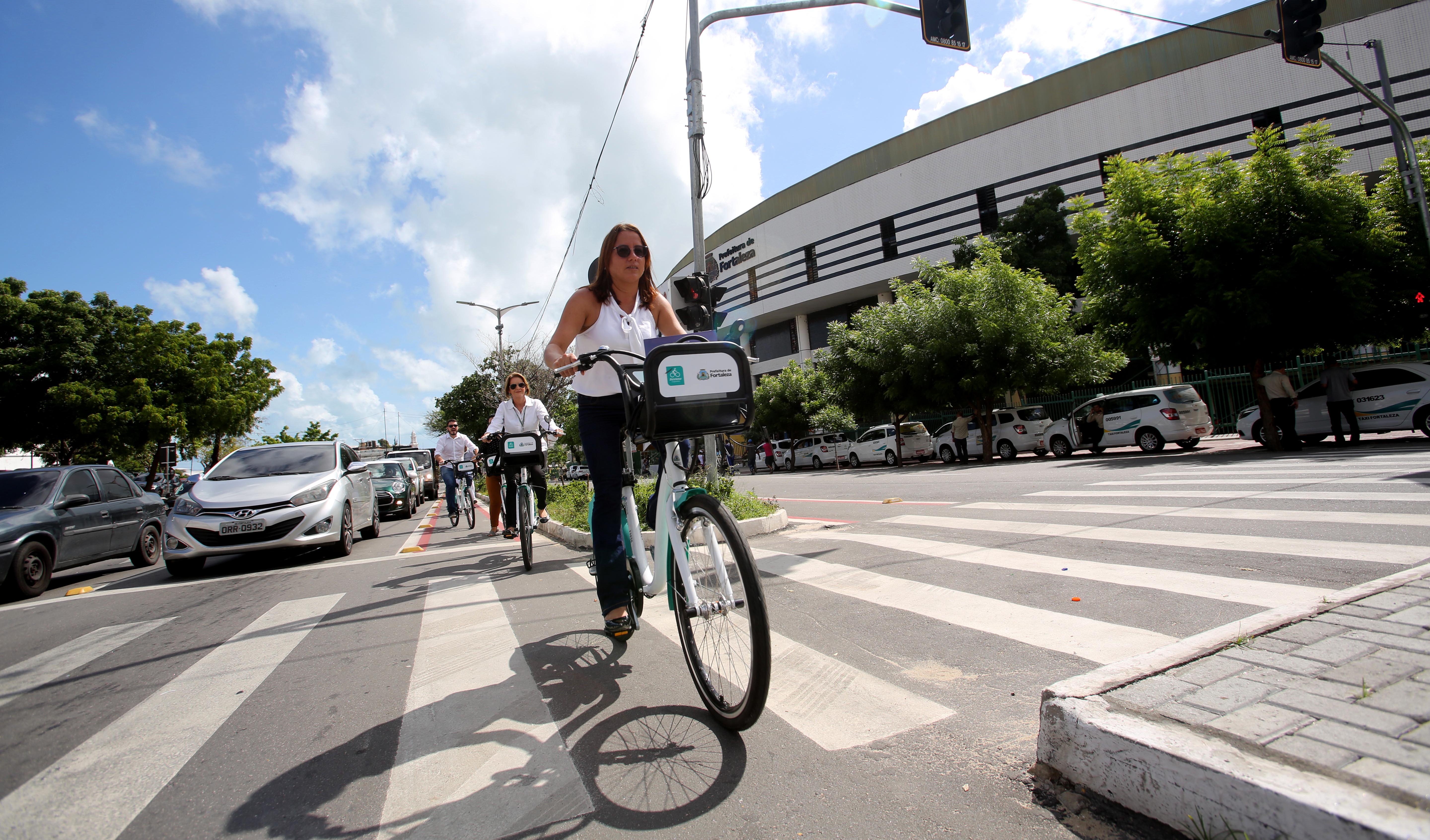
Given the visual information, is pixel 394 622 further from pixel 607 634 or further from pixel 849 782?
pixel 849 782

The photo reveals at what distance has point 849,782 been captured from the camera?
2016 mm

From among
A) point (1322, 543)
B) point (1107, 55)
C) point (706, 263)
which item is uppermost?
point (1107, 55)

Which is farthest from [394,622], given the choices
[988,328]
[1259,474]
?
[988,328]

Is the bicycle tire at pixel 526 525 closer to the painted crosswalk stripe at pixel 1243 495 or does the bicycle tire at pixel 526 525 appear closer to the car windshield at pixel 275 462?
the car windshield at pixel 275 462

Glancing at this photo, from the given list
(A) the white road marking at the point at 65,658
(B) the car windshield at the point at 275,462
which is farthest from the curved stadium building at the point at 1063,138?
(A) the white road marking at the point at 65,658

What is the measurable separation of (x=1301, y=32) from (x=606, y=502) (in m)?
11.7

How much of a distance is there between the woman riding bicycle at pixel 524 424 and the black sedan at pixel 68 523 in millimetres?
4557

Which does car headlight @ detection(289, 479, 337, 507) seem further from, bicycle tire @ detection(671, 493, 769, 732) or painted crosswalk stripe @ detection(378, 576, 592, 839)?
bicycle tire @ detection(671, 493, 769, 732)

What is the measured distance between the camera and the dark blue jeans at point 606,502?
3.08 meters

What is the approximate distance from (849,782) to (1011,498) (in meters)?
7.52

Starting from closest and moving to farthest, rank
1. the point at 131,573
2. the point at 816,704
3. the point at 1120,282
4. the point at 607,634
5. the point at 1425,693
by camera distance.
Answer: the point at 1425,693, the point at 816,704, the point at 607,634, the point at 131,573, the point at 1120,282

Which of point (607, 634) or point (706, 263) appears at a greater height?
point (706, 263)

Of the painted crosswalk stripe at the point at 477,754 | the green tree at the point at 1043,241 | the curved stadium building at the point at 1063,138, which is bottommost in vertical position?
the painted crosswalk stripe at the point at 477,754

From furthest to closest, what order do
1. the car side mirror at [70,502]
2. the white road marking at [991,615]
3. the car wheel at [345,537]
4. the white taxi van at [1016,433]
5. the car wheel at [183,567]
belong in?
the white taxi van at [1016,433] < the car wheel at [345,537] < the car side mirror at [70,502] < the car wheel at [183,567] < the white road marking at [991,615]
